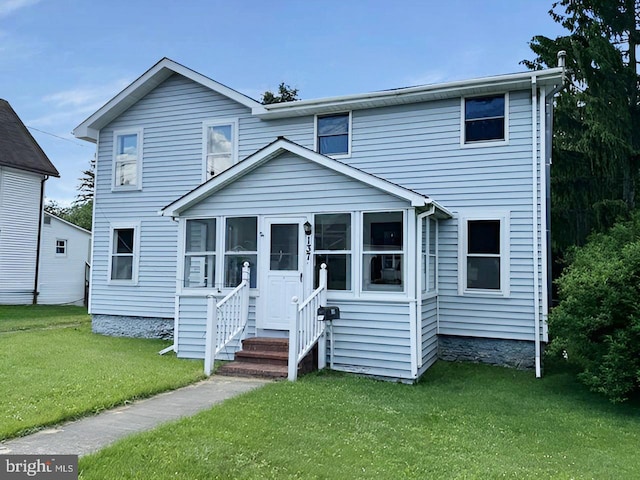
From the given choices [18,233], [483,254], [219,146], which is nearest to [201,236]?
[219,146]

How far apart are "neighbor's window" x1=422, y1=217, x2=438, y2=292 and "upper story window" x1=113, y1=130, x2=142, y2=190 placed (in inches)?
292

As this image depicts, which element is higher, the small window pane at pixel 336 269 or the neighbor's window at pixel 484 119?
the neighbor's window at pixel 484 119

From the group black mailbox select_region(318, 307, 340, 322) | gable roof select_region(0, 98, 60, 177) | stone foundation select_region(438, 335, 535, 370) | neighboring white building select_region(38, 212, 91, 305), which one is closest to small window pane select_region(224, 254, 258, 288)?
black mailbox select_region(318, 307, 340, 322)

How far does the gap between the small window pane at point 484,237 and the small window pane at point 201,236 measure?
16.3ft

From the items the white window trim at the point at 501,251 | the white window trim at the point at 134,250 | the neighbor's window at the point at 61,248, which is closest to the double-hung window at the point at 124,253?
the white window trim at the point at 134,250

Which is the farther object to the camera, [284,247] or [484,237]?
[484,237]

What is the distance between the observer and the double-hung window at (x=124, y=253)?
11.8 m

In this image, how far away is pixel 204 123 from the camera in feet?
37.6

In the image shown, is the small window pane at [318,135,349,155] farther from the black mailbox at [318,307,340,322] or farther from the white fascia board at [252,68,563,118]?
the black mailbox at [318,307,340,322]

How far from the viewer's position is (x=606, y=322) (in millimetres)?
6305

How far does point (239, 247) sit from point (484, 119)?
5.36 metres

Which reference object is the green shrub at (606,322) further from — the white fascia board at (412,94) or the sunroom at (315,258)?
the white fascia board at (412,94)

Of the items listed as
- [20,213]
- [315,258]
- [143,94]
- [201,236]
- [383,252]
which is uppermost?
[143,94]

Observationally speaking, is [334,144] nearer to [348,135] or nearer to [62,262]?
[348,135]
